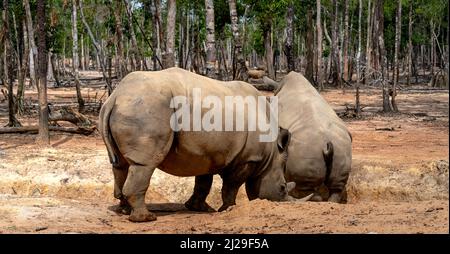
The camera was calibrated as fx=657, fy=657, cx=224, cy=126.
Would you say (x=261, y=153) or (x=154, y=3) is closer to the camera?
(x=261, y=153)

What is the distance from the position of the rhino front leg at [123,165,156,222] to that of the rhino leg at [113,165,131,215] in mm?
339

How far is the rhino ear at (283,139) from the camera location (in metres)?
9.65

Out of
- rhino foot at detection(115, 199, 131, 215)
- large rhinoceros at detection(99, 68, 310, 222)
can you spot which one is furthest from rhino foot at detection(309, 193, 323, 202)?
rhino foot at detection(115, 199, 131, 215)

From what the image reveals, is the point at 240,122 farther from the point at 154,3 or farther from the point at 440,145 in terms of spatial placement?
the point at 154,3

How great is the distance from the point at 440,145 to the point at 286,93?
5.69 metres

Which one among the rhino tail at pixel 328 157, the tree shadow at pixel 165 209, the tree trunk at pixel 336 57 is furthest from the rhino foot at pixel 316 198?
the tree trunk at pixel 336 57

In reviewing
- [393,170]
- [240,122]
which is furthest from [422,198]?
[240,122]

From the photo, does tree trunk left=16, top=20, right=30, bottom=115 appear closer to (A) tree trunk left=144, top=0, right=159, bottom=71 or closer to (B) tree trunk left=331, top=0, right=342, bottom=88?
(A) tree trunk left=144, top=0, right=159, bottom=71

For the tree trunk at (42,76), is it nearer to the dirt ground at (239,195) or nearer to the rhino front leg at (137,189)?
the dirt ground at (239,195)

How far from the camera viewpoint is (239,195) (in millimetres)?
11500

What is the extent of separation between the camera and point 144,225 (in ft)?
26.8

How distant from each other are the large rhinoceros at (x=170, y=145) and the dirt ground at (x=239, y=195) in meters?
0.58

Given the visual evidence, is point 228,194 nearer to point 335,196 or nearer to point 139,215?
point 139,215
